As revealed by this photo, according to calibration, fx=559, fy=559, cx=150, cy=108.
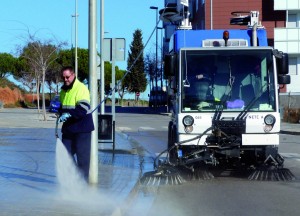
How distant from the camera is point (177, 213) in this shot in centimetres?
827

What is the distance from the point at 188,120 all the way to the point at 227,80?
3.85 ft

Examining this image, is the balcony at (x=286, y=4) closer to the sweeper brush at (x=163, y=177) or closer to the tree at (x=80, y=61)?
the tree at (x=80, y=61)

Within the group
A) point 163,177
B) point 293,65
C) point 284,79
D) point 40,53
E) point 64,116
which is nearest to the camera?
point 64,116

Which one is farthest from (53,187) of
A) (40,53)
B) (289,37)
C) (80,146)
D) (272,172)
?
(289,37)

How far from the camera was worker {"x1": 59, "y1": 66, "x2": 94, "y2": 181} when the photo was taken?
341 inches

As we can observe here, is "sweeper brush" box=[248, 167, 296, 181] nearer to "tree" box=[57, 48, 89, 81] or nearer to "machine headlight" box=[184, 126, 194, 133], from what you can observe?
"machine headlight" box=[184, 126, 194, 133]

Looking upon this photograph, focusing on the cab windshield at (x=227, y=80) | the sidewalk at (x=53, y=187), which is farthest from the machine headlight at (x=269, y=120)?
the sidewalk at (x=53, y=187)

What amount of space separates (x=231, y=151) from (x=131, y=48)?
283 feet

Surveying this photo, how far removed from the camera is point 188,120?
1112 cm

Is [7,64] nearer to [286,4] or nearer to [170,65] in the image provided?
[286,4]

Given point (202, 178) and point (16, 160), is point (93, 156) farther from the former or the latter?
point (16, 160)

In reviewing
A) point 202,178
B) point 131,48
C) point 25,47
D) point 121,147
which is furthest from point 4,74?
point 202,178

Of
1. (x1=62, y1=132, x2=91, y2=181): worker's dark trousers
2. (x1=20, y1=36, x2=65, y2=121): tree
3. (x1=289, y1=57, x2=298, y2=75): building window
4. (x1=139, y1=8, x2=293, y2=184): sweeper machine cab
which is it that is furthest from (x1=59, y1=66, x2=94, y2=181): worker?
(x1=289, y1=57, x2=298, y2=75): building window

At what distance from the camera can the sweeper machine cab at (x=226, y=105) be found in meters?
11.0
